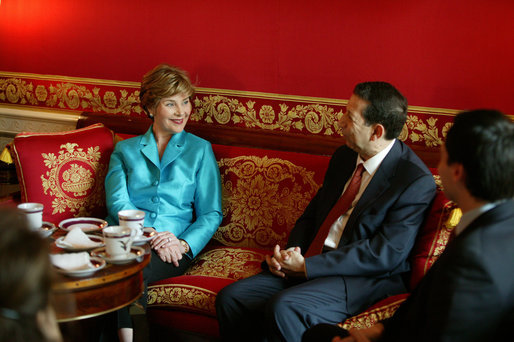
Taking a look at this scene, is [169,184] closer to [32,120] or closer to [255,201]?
[255,201]

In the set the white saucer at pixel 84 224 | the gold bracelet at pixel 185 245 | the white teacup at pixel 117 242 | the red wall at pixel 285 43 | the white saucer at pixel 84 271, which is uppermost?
the red wall at pixel 285 43

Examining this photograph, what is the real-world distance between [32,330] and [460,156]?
1.04 m

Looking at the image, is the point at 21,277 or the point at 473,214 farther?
the point at 473,214

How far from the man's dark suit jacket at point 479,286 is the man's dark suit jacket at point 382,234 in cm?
76

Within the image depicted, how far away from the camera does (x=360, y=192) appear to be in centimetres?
227

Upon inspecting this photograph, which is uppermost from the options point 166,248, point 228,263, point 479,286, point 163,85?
point 163,85

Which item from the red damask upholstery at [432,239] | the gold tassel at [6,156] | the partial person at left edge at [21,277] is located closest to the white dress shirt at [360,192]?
the red damask upholstery at [432,239]

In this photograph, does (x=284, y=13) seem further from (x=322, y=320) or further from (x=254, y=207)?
(x=322, y=320)

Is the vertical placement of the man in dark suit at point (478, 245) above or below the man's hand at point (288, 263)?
above

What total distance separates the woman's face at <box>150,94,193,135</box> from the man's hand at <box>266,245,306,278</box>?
87cm

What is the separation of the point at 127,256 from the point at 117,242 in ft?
0.24

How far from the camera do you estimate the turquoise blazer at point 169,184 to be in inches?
104

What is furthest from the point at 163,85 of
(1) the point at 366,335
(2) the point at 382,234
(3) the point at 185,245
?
(1) the point at 366,335

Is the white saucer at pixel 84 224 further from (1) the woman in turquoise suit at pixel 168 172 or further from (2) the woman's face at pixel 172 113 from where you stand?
(2) the woman's face at pixel 172 113
